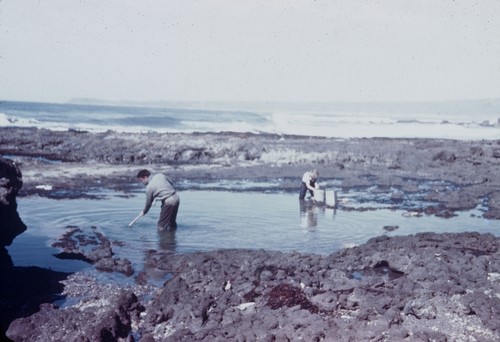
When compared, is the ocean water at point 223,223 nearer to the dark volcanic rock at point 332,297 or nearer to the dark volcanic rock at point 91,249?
the dark volcanic rock at point 91,249

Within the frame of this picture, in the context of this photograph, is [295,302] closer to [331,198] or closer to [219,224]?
[219,224]

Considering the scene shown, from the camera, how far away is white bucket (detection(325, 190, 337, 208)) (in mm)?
15555

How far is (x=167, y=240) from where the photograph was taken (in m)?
11.4

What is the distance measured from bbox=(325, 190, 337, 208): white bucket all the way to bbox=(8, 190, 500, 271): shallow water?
0.33 metres

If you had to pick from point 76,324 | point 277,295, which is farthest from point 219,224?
point 76,324

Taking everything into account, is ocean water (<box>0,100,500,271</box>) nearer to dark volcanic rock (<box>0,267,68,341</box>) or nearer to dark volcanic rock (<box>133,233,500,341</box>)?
dark volcanic rock (<box>0,267,68,341</box>)

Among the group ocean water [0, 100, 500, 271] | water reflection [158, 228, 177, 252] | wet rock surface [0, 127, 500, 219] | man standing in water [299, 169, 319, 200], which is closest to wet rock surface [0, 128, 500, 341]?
water reflection [158, 228, 177, 252]

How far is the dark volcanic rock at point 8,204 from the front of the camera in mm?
10946

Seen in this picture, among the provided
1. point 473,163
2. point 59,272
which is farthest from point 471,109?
point 59,272

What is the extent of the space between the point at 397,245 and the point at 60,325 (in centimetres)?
633

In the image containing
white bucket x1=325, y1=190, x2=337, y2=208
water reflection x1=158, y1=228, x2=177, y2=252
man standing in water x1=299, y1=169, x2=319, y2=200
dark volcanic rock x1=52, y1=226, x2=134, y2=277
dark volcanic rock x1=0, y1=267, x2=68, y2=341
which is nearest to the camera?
dark volcanic rock x1=0, y1=267, x2=68, y2=341

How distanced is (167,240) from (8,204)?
10.8ft

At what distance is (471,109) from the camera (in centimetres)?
12812

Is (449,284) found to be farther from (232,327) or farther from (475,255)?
(232,327)
